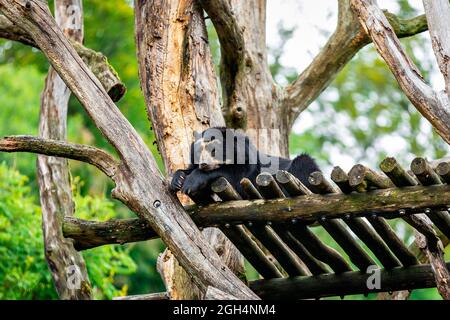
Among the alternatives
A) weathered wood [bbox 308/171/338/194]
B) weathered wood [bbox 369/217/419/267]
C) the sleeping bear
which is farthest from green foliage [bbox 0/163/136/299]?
weathered wood [bbox 308/171/338/194]

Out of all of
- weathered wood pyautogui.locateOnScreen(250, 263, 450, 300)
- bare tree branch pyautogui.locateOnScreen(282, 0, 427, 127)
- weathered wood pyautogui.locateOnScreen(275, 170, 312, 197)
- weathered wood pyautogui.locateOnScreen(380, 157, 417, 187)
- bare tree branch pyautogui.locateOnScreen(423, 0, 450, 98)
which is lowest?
weathered wood pyautogui.locateOnScreen(250, 263, 450, 300)

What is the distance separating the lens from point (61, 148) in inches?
Result: 244

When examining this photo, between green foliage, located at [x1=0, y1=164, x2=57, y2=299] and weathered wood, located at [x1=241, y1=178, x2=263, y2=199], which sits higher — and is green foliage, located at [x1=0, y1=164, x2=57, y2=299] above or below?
above

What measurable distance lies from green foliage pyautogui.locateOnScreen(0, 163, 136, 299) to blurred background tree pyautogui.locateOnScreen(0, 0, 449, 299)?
1 centimetres

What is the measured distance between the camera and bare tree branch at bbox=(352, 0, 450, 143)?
216 inches

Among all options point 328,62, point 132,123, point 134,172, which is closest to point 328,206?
point 134,172

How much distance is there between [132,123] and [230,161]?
12.2 meters

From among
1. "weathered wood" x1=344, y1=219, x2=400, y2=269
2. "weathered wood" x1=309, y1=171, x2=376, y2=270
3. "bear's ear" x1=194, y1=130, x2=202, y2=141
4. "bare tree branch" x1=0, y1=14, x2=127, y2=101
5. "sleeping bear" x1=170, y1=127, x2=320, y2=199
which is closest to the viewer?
"weathered wood" x1=309, y1=171, x2=376, y2=270

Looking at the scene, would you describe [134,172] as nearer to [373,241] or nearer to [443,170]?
[373,241]

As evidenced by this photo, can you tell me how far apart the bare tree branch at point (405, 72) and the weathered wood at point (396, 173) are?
1.13 feet

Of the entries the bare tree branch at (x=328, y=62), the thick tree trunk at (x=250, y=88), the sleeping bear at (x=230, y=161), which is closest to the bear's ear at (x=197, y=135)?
the sleeping bear at (x=230, y=161)

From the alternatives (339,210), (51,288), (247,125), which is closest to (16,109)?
(51,288)

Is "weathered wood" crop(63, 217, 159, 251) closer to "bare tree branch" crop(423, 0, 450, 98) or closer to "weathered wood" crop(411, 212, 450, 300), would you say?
"weathered wood" crop(411, 212, 450, 300)
